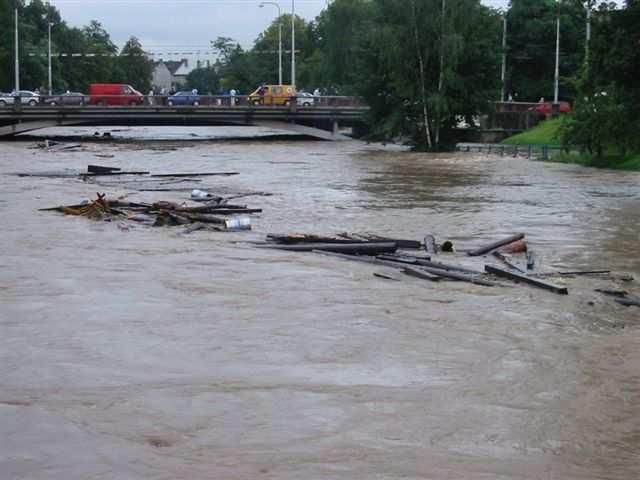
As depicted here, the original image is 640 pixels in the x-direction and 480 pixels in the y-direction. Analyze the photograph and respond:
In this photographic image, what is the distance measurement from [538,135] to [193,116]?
25243mm

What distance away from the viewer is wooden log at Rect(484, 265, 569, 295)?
17.5 m

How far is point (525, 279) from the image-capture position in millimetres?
18172

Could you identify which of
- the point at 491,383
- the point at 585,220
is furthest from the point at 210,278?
the point at 585,220

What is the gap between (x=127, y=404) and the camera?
450 inches

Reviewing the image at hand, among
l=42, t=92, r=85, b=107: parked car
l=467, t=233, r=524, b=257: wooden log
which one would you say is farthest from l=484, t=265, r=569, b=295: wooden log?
l=42, t=92, r=85, b=107: parked car

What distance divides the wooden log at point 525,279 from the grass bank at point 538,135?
166 feet

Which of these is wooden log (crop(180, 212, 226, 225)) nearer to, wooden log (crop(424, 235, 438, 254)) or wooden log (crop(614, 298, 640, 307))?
wooden log (crop(424, 235, 438, 254))

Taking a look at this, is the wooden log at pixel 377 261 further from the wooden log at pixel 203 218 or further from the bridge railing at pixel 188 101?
the bridge railing at pixel 188 101

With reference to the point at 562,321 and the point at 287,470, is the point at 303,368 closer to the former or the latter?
the point at 287,470

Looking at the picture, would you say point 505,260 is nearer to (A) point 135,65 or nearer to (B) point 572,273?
(B) point 572,273

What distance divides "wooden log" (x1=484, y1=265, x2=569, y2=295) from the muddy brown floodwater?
0.58ft

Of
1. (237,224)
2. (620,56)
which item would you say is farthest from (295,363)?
(620,56)

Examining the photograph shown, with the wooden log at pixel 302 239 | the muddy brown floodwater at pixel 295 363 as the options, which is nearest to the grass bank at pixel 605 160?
the muddy brown floodwater at pixel 295 363

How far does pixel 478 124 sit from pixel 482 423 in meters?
70.3
